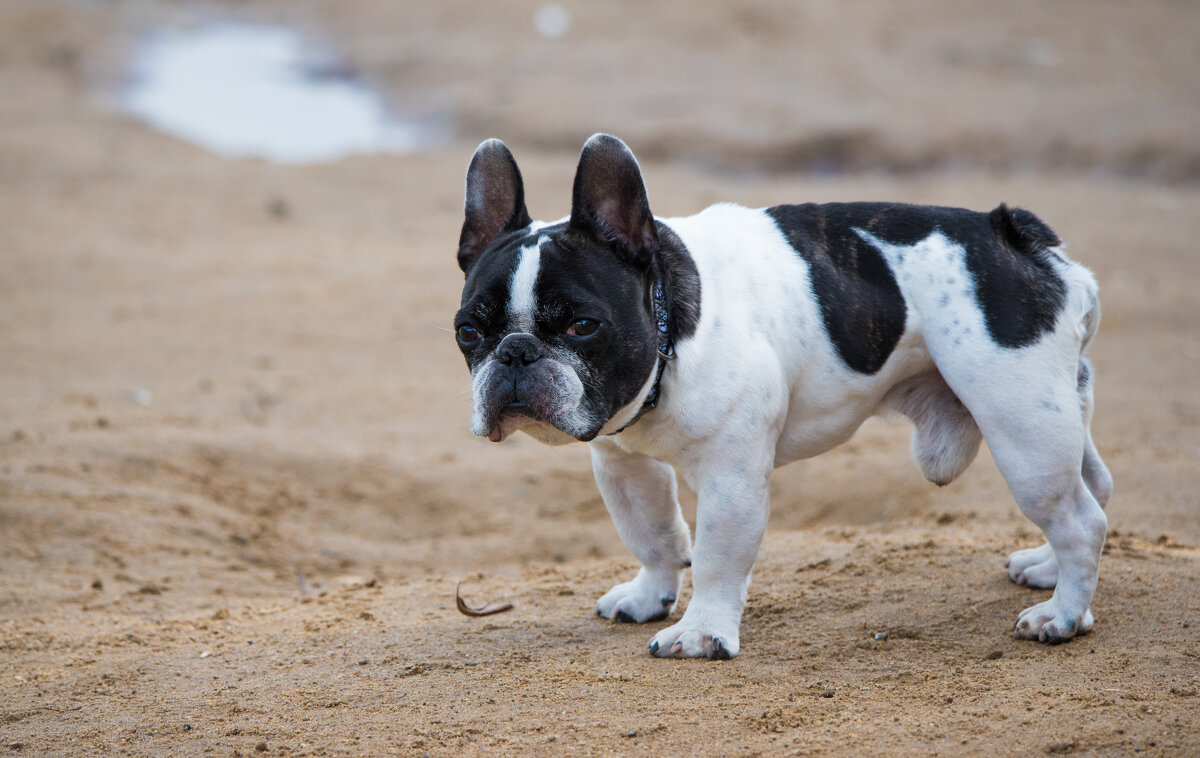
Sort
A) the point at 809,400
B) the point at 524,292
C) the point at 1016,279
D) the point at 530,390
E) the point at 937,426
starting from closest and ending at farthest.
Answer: the point at 530,390, the point at 524,292, the point at 1016,279, the point at 809,400, the point at 937,426

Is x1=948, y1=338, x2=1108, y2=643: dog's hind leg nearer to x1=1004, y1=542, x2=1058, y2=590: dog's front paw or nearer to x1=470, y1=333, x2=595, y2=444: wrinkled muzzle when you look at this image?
x1=1004, y1=542, x2=1058, y2=590: dog's front paw

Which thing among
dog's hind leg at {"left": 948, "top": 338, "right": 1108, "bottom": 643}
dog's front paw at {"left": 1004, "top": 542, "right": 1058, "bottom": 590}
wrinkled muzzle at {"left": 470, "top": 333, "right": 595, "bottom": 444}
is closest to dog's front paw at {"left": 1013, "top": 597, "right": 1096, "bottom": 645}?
dog's hind leg at {"left": 948, "top": 338, "right": 1108, "bottom": 643}

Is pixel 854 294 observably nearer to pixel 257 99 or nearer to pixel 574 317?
pixel 574 317

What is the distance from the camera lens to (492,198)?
436 centimetres

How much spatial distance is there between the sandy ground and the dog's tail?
143 centimetres

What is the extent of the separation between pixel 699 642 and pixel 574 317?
1295 mm

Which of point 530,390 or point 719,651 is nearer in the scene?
point 530,390

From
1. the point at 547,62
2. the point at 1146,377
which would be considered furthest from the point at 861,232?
the point at 547,62

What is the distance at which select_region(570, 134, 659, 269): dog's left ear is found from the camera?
156 inches

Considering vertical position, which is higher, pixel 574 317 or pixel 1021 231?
pixel 1021 231

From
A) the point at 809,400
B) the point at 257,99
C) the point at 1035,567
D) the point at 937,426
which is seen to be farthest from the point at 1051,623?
the point at 257,99

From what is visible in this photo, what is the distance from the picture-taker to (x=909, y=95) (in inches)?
686

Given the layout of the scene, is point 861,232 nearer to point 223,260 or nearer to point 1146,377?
point 1146,377

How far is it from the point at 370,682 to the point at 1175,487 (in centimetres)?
453
